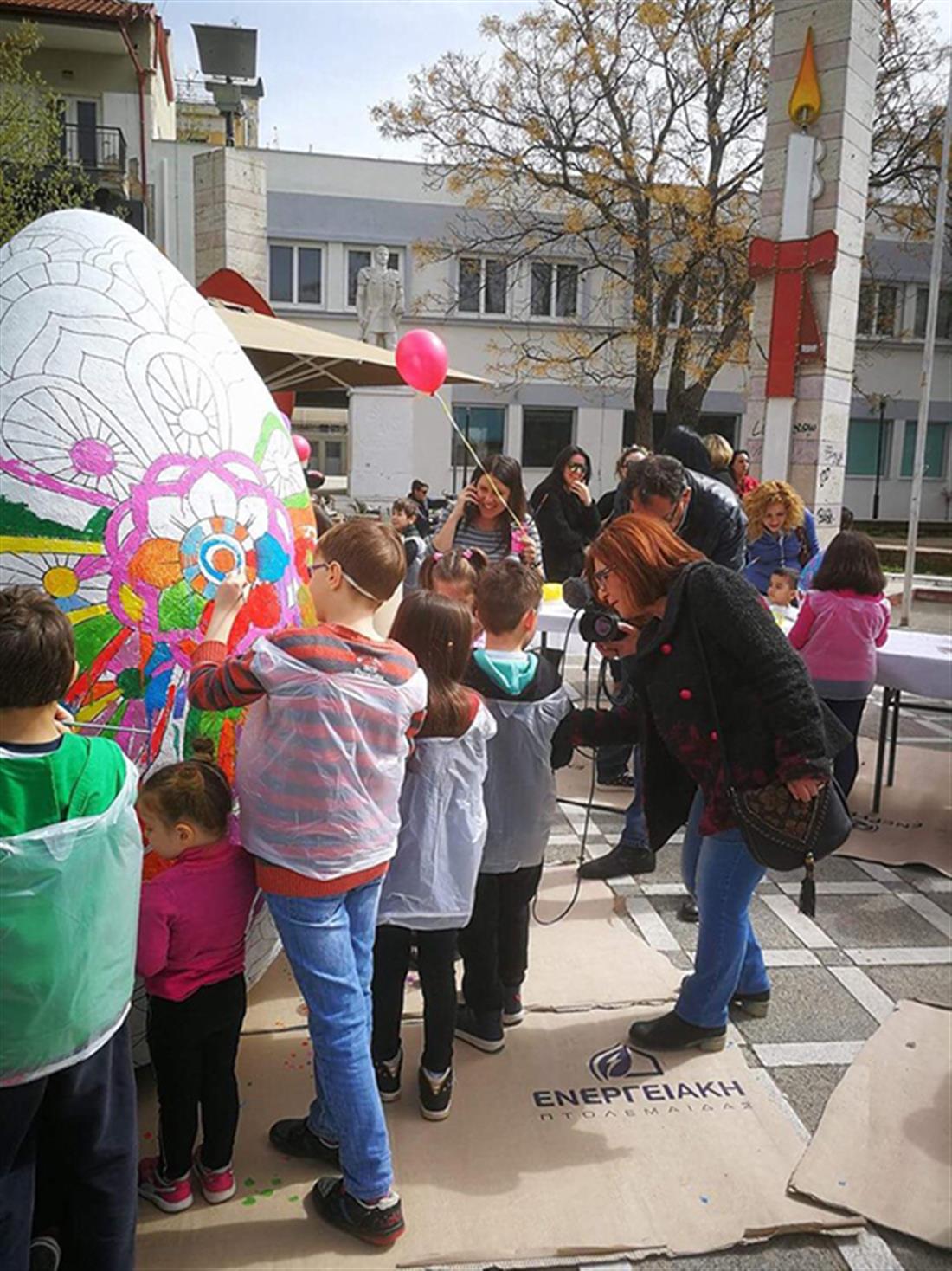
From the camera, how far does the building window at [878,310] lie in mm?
26609

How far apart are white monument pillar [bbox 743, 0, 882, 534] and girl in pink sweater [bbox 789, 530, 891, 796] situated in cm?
595

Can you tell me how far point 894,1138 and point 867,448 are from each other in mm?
29705

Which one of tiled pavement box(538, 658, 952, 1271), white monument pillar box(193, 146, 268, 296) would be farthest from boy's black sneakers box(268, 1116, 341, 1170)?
white monument pillar box(193, 146, 268, 296)

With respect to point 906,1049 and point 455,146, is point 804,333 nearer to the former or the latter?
point 906,1049

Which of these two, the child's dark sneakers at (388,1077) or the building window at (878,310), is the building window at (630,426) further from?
the child's dark sneakers at (388,1077)

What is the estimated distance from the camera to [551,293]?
87.0 feet

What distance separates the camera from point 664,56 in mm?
17562

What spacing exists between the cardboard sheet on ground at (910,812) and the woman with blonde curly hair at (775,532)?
1.30 metres

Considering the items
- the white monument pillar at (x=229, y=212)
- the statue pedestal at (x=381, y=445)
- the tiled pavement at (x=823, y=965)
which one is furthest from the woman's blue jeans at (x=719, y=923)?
the white monument pillar at (x=229, y=212)

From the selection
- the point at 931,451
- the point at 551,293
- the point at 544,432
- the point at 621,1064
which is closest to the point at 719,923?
the point at 621,1064

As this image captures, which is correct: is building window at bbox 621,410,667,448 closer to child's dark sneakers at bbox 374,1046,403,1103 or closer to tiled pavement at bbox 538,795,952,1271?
tiled pavement at bbox 538,795,952,1271

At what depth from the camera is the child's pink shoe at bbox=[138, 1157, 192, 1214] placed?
231 cm

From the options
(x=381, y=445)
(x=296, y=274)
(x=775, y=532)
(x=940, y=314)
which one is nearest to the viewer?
(x=775, y=532)

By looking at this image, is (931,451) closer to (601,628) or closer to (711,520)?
(711,520)
